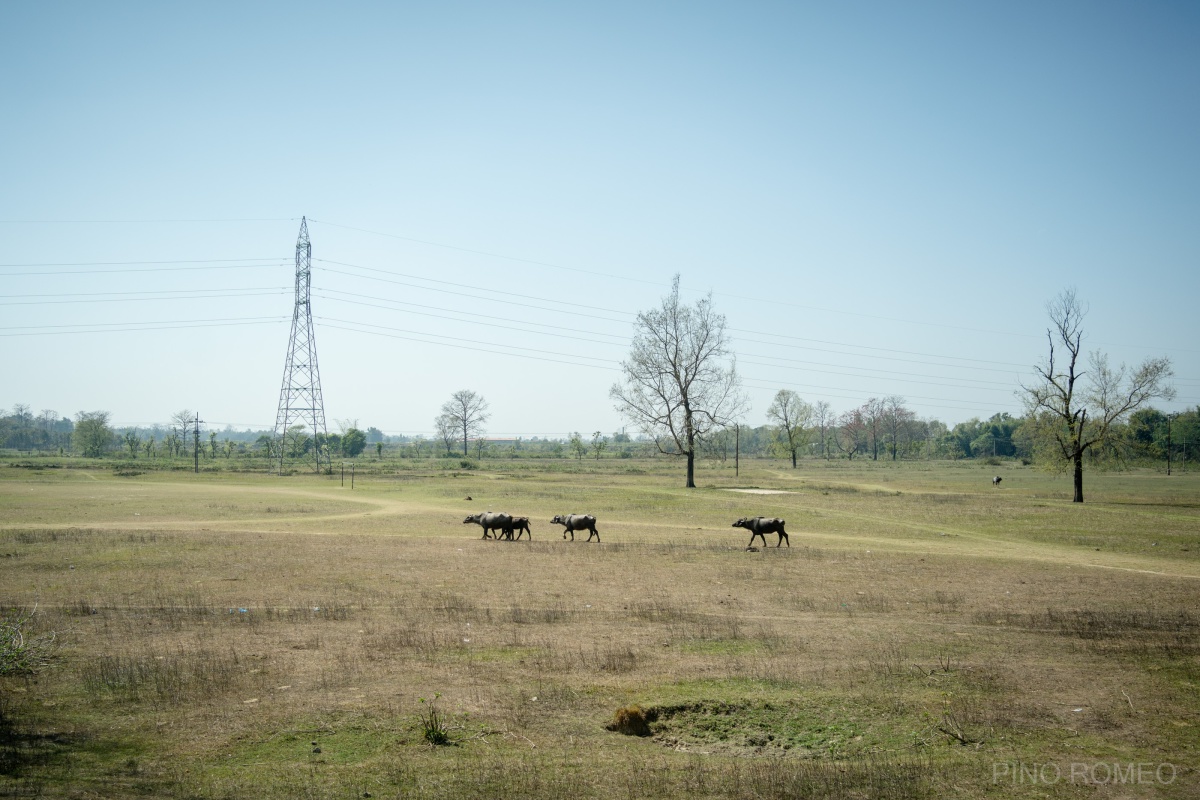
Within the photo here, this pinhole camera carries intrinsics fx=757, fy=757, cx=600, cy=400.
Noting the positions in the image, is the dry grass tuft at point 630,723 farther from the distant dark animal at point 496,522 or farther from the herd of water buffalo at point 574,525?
the distant dark animal at point 496,522

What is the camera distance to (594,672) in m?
12.3

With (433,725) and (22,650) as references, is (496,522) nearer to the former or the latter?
(22,650)

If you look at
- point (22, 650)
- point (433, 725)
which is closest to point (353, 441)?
point (22, 650)

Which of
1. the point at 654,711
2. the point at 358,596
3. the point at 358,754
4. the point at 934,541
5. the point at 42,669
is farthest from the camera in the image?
the point at 934,541

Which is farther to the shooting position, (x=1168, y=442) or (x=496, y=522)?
(x=1168, y=442)

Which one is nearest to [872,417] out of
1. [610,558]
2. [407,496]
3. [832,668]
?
[407,496]

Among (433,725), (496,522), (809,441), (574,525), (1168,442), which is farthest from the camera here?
(809,441)

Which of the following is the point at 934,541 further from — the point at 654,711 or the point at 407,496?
the point at 407,496

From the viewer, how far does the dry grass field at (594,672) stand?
8492 mm

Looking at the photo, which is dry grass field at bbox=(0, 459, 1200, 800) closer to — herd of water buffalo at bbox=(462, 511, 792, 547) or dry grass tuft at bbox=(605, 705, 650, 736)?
dry grass tuft at bbox=(605, 705, 650, 736)

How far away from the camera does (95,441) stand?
117 meters

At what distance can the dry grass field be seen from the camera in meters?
8.49

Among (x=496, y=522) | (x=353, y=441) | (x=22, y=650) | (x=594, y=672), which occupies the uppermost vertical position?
(x=353, y=441)

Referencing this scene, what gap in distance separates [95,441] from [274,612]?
12349 centimetres
